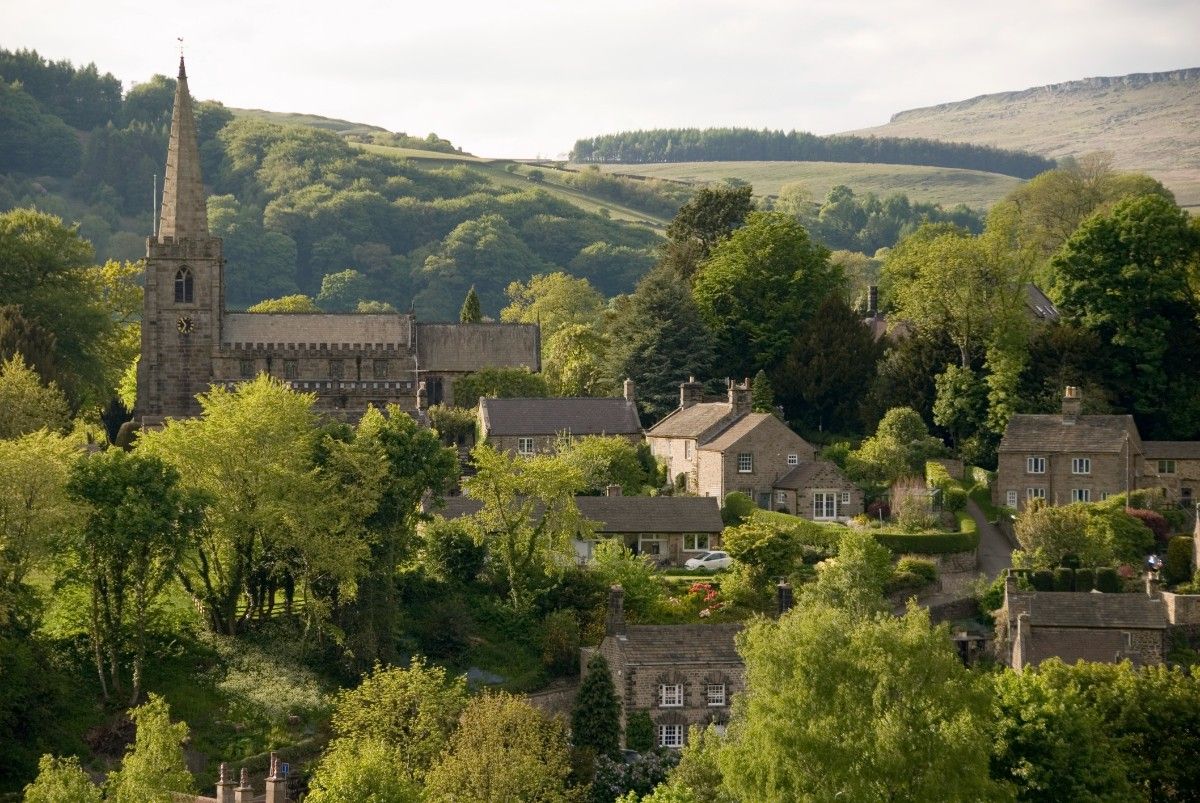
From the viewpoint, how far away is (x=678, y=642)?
222 feet

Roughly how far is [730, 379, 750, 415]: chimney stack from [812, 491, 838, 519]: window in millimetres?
6327

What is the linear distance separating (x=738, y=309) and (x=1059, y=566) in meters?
28.9

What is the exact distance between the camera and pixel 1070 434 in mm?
83938

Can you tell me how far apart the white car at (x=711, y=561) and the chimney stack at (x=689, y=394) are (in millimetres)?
15503

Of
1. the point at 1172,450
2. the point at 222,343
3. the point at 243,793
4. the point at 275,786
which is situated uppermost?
the point at 222,343

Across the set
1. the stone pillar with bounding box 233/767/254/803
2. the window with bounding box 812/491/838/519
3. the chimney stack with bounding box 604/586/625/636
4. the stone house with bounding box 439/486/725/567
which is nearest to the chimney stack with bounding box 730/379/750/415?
the window with bounding box 812/491/838/519

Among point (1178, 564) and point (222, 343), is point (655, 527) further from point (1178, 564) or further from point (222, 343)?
point (222, 343)

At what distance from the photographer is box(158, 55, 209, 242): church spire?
101m

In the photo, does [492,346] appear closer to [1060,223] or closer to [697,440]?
[697,440]

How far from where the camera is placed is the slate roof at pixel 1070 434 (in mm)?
83188

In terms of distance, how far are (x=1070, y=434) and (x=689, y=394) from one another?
18319 millimetres

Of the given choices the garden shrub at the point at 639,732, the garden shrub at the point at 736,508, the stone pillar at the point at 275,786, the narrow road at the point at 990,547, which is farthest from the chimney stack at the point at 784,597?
the stone pillar at the point at 275,786

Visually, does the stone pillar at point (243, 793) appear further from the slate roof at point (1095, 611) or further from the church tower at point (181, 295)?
the church tower at point (181, 295)

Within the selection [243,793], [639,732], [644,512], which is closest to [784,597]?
[639,732]
